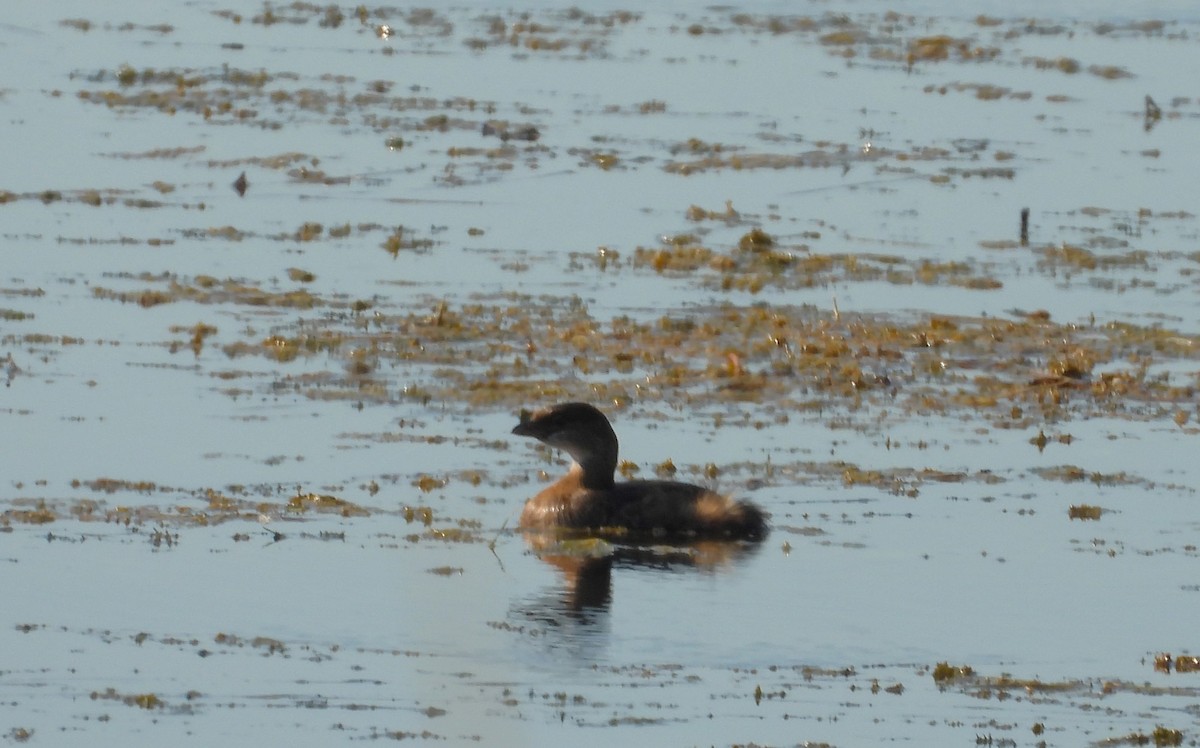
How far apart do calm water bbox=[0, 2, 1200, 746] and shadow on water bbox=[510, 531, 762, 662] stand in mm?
34

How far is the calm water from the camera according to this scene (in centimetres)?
882

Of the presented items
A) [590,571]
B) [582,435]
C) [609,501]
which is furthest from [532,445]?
[590,571]

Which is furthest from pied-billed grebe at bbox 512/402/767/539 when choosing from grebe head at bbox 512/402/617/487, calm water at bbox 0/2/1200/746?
calm water at bbox 0/2/1200/746

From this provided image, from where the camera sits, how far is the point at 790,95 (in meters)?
26.9

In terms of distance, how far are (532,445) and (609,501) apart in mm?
1437

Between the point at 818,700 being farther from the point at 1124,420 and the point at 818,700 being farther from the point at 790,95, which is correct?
the point at 790,95

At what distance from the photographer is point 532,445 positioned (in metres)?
12.9

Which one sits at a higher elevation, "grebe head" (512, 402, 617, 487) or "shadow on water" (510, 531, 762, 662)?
"grebe head" (512, 402, 617, 487)

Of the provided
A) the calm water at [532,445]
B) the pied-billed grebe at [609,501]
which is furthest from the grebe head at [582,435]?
the calm water at [532,445]

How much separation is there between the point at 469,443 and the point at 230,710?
14.3 ft

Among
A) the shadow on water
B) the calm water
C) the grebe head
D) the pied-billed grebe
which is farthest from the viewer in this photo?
the grebe head

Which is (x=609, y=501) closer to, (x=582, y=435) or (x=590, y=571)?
(x=582, y=435)

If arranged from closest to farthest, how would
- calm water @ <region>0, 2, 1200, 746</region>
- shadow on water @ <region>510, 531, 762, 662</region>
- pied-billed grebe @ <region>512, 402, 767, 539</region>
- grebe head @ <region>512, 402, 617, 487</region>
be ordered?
1. calm water @ <region>0, 2, 1200, 746</region>
2. shadow on water @ <region>510, 531, 762, 662</region>
3. pied-billed grebe @ <region>512, 402, 767, 539</region>
4. grebe head @ <region>512, 402, 617, 487</region>

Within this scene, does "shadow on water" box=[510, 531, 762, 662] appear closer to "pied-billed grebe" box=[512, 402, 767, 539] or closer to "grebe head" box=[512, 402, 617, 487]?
"pied-billed grebe" box=[512, 402, 767, 539]
